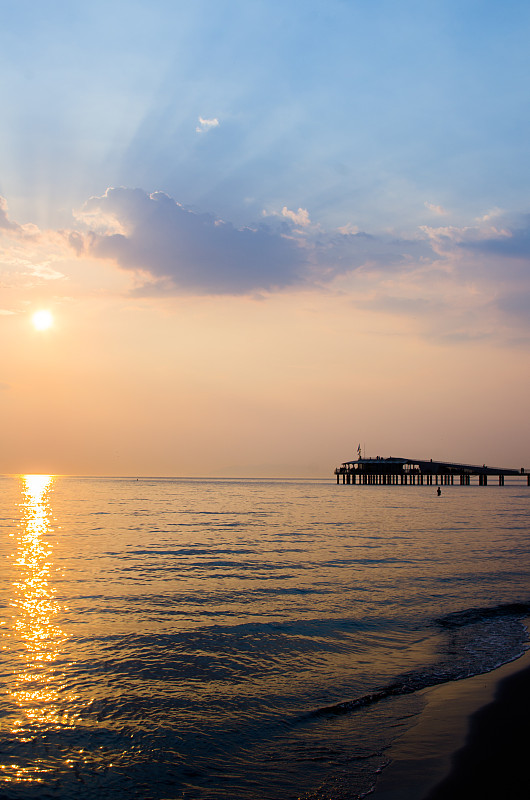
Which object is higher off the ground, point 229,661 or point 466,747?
point 466,747

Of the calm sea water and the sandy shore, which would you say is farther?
the calm sea water

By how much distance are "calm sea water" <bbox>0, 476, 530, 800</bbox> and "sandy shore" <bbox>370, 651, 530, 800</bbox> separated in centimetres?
35

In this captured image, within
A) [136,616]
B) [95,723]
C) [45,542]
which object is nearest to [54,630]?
[136,616]

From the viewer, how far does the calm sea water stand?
730 cm

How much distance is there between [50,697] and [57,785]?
9.80 ft

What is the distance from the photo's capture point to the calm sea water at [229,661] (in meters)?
7.30

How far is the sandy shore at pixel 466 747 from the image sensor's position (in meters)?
6.46

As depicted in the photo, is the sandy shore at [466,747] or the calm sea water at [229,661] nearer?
the sandy shore at [466,747]

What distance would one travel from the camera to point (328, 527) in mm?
43688

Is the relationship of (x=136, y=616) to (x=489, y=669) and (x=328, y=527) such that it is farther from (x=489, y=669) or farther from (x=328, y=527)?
(x=328, y=527)

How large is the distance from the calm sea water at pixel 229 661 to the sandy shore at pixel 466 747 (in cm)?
35

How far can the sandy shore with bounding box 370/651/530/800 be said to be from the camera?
646cm

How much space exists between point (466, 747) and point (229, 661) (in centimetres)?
537

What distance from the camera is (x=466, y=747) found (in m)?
7.66
